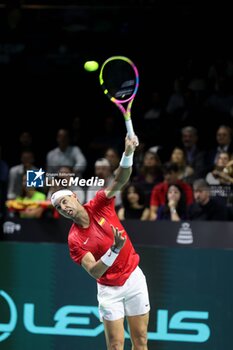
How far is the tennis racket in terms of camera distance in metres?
7.46

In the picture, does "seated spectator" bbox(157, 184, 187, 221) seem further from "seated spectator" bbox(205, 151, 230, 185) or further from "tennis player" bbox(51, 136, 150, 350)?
"tennis player" bbox(51, 136, 150, 350)

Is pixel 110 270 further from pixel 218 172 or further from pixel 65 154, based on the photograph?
pixel 65 154

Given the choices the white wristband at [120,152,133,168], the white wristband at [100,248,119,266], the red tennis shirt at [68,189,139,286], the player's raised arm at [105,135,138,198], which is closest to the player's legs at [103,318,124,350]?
the red tennis shirt at [68,189,139,286]

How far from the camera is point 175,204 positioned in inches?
361

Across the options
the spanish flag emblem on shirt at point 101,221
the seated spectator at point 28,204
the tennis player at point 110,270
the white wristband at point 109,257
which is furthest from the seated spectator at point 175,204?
the white wristband at point 109,257

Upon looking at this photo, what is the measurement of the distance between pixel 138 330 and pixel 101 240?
833 millimetres

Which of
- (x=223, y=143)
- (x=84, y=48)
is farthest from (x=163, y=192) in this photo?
(x=84, y=48)

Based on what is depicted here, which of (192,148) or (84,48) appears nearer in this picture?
(192,148)

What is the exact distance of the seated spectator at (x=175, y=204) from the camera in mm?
9148

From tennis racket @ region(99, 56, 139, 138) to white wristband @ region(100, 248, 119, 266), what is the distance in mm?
1160

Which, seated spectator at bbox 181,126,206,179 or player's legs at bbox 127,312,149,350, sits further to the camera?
seated spectator at bbox 181,126,206,179

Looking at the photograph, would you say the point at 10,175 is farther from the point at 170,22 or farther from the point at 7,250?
the point at 170,22

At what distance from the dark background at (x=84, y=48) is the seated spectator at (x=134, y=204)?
11.9 feet

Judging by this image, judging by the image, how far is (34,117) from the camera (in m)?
13.4
